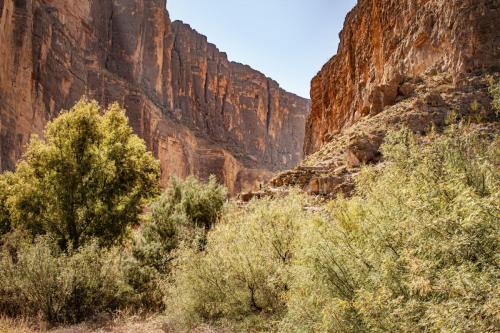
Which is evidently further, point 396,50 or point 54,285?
point 396,50

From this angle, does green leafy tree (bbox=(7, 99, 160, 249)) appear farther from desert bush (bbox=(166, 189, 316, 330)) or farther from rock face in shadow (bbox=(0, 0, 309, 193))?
rock face in shadow (bbox=(0, 0, 309, 193))

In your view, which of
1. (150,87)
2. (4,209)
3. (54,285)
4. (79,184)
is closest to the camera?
(54,285)

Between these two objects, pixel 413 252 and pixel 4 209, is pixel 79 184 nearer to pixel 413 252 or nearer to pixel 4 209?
pixel 4 209

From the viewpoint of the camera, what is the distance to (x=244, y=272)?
7750mm

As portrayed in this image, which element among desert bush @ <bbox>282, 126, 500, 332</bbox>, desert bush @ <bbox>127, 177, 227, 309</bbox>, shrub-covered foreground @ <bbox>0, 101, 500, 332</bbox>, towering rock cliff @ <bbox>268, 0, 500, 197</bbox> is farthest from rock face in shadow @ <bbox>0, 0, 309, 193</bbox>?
desert bush @ <bbox>282, 126, 500, 332</bbox>

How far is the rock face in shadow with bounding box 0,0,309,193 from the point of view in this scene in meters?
28.1

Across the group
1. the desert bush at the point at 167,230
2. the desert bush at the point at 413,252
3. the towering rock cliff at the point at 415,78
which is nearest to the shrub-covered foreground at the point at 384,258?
the desert bush at the point at 413,252

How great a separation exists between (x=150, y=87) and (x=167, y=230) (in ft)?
160

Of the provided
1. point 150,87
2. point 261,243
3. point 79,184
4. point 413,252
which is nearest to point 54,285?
point 79,184

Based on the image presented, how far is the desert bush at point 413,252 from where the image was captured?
3174mm

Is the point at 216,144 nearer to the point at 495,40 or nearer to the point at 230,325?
the point at 495,40

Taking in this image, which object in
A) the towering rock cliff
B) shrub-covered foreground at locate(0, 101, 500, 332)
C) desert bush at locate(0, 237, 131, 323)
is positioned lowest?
desert bush at locate(0, 237, 131, 323)

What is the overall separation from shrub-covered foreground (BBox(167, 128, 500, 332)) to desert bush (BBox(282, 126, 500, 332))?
0.01 metres

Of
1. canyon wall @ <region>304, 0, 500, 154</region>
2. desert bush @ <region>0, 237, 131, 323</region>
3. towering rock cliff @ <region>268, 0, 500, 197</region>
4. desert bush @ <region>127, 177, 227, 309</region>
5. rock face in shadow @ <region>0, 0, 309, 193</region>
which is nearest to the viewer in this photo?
desert bush @ <region>0, 237, 131, 323</region>
